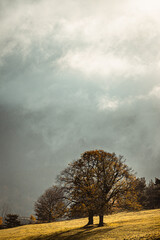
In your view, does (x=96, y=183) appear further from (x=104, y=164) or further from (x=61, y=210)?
(x=61, y=210)

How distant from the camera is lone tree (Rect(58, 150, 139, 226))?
1229 inches

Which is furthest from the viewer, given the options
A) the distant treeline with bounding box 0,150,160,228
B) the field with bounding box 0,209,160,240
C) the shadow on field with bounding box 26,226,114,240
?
the distant treeline with bounding box 0,150,160,228

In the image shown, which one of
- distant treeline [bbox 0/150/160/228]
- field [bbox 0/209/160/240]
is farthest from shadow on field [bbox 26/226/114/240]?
distant treeline [bbox 0/150/160/228]

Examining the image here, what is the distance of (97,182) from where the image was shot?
3275 centimetres

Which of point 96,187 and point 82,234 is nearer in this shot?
point 82,234

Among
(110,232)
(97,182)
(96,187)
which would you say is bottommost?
(110,232)

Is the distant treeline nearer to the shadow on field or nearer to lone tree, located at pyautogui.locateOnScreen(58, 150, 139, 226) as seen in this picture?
lone tree, located at pyautogui.locateOnScreen(58, 150, 139, 226)

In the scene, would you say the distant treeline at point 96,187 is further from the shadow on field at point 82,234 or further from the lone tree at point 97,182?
the shadow on field at point 82,234

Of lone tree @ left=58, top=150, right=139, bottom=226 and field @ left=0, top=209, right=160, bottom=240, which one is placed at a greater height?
lone tree @ left=58, top=150, right=139, bottom=226

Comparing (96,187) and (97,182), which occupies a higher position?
(97,182)

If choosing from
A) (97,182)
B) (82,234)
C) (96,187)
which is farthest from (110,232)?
(97,182)

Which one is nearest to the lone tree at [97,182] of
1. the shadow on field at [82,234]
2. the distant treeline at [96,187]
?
the distant treeline at [96,187]

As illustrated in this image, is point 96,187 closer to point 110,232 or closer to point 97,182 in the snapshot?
point 97,182

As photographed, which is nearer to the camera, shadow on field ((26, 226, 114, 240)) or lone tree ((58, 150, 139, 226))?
shadow on field ((26, 226, 114, 240))
